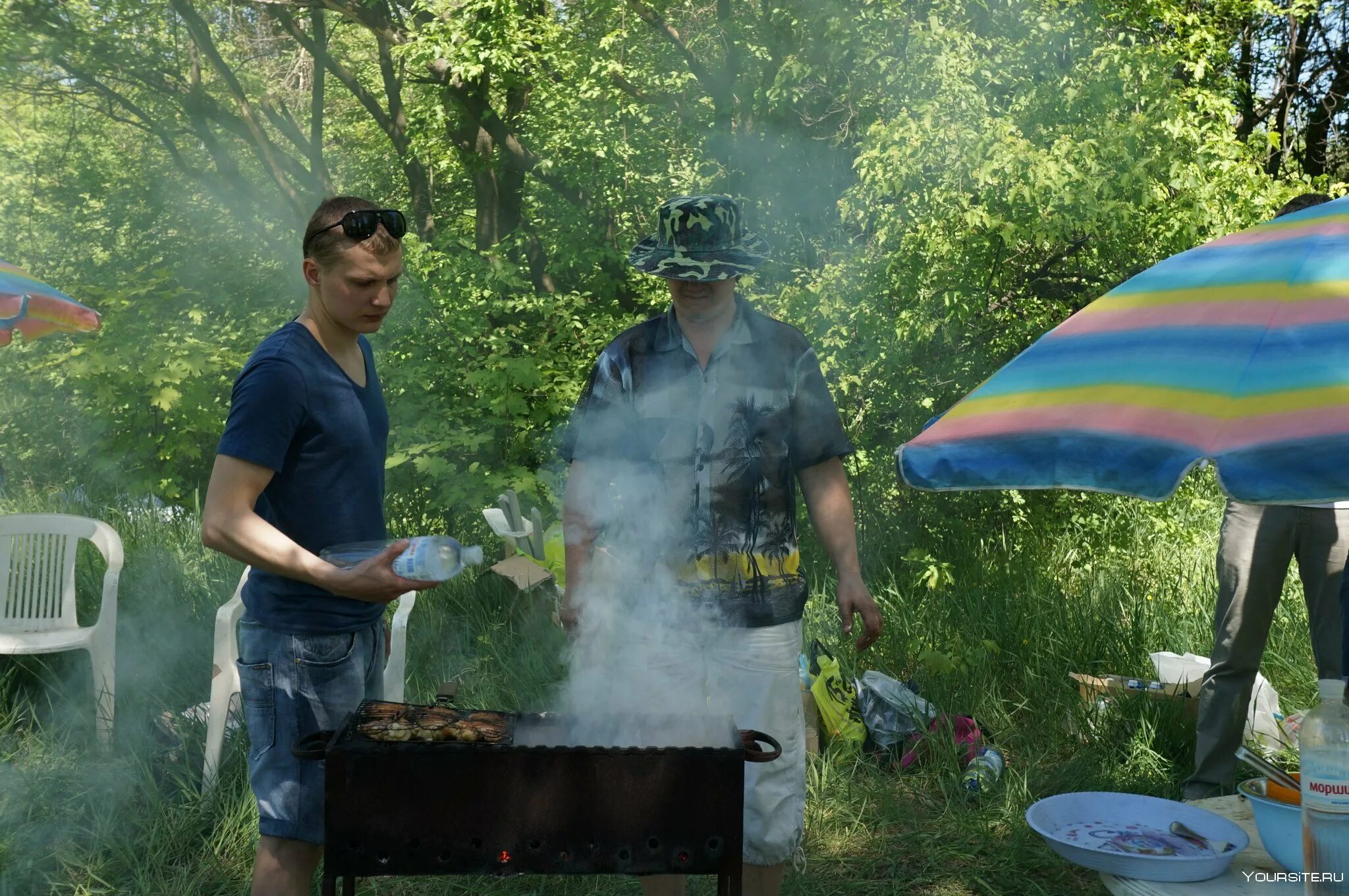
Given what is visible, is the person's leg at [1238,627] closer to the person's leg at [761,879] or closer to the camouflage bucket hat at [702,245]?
the person's leg at [761,879]

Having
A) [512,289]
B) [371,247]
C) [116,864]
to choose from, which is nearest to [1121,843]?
[371,247]

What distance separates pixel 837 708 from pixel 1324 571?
6.28 ft

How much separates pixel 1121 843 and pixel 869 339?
421cm

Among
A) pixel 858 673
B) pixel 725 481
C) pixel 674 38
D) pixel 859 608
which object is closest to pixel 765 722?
pixel 859 608

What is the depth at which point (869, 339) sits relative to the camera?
6195mm

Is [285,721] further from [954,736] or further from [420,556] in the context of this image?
[954,736]

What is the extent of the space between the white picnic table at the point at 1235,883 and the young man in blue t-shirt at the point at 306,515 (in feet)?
4.98

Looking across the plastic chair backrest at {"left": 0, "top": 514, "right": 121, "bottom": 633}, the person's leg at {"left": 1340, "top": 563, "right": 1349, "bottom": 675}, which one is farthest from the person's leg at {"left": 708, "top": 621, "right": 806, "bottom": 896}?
the plastic chair backrest at {"left": 0, "top": 514, "right": 121, "bottom": 633}

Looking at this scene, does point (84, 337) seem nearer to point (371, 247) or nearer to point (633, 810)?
point (371, 247)

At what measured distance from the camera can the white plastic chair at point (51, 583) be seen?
4789mm

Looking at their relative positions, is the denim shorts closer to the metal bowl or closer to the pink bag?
the metal bowl

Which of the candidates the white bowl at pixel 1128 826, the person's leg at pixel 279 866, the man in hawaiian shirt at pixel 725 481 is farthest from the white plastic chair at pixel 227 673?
the white bowl at pixel 1128 826

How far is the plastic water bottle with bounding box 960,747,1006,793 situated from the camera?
435 cm

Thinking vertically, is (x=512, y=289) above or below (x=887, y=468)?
above
